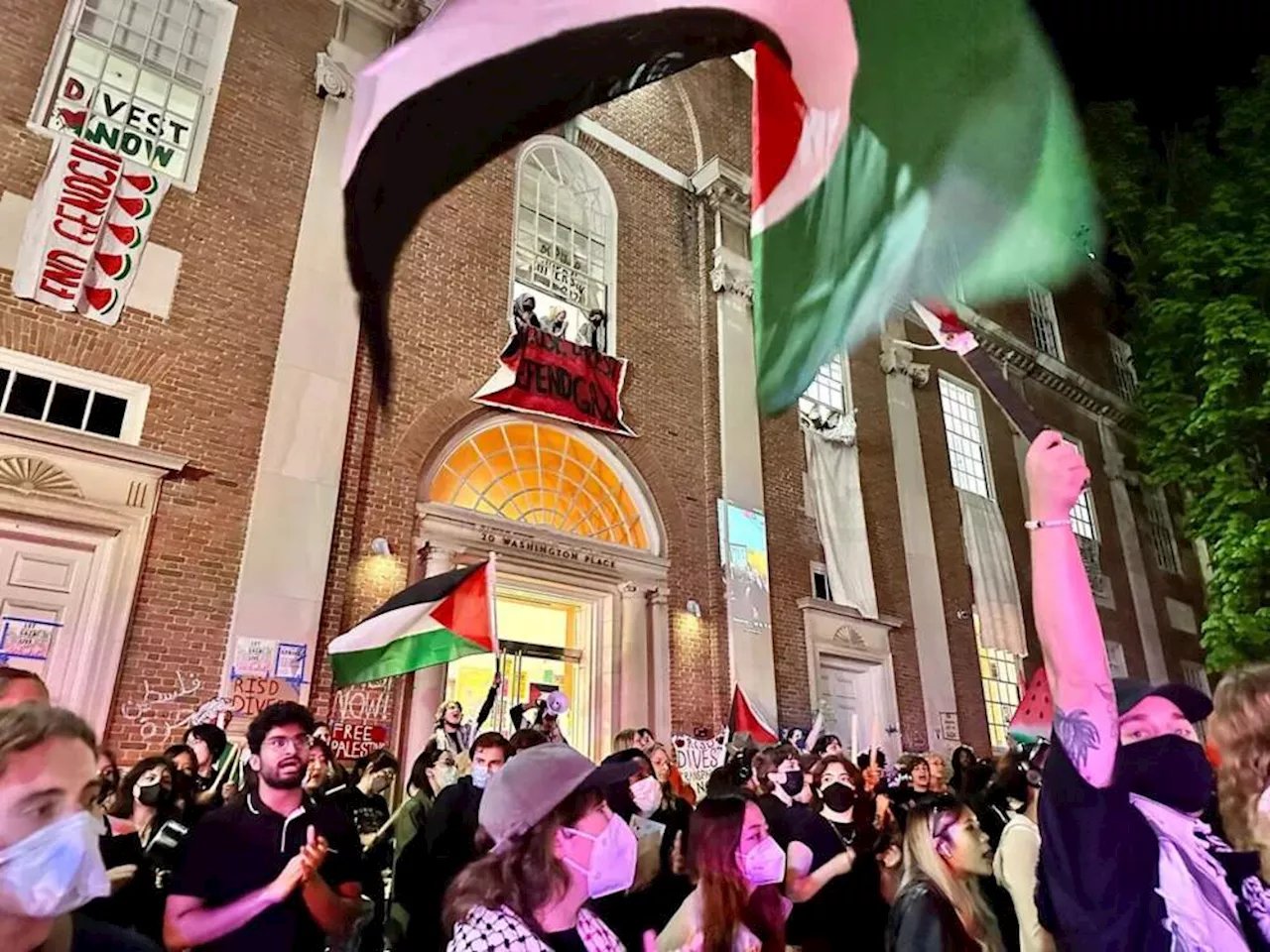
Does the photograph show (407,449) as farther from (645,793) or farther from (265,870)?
(265,870)

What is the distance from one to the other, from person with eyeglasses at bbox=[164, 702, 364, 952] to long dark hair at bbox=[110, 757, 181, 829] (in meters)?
1.00

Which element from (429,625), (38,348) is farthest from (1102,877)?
(38,348)

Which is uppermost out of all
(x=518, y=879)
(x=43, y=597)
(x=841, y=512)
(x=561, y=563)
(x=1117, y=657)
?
(x=841, y=512)

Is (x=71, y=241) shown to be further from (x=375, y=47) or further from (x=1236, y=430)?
(x=1236, y=430)

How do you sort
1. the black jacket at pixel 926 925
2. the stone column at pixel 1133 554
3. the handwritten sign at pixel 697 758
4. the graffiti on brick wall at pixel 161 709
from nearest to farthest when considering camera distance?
the black jacket at pixel 926 925
the graffiti on brick wall at pixel 161 709
the handwritten sign at pixel 697 758
the stone column at pixel 1133 554

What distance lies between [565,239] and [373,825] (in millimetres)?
8468

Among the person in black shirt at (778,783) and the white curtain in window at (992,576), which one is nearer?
the person in black shirt at (778,783)

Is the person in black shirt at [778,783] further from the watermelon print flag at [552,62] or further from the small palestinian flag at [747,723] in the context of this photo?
the small palestinian flag at [747,723]

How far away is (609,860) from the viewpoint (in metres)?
2.17

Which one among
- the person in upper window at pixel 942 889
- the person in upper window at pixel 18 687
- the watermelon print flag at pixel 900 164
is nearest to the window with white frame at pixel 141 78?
the watermelon print flag at pixel 900 164

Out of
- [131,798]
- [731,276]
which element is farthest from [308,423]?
[731,276]

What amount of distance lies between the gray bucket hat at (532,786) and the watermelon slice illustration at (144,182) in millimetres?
7912

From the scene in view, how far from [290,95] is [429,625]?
672cm

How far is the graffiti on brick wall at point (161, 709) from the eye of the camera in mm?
6480
